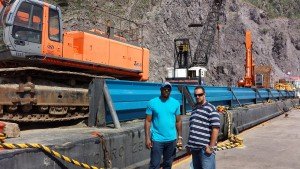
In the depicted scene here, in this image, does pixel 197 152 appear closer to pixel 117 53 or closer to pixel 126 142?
pixel 126 142

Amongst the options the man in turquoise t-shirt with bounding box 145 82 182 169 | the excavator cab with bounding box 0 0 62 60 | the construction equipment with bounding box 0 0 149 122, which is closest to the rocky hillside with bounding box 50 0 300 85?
the construction equipment with bounding box 0 0 149 122

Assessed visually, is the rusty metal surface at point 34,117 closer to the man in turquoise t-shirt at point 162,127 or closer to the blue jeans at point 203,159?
the man in turquoise t-shirt at point 162,127

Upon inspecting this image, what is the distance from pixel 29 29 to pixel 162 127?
196 inches

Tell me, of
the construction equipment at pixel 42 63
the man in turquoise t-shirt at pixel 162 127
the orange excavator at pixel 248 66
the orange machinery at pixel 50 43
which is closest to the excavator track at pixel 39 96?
the construction equipment at pixel 42 63

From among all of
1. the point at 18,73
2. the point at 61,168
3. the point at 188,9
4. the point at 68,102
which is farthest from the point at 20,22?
the point at 188,9

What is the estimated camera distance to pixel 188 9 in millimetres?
45281

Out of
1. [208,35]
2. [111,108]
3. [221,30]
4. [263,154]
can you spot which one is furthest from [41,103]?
[221,30]

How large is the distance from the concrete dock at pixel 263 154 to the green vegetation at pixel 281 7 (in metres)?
52.9

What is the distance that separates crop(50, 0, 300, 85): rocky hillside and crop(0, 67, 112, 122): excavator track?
22161 millimetres

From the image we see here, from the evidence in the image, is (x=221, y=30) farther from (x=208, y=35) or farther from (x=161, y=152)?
(x=161, y=152)

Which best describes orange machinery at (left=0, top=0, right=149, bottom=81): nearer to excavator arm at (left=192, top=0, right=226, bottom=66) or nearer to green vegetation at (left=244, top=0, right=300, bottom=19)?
excavator arm at (left=192, top=0, right=226, bottom=66)

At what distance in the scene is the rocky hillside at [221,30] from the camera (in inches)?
1534

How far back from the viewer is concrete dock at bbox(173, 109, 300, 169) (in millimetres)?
7973

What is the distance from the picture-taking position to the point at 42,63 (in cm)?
907
